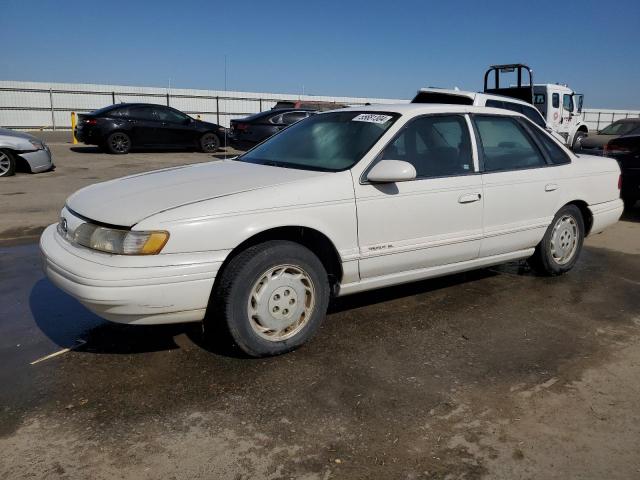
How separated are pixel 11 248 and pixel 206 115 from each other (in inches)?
1055

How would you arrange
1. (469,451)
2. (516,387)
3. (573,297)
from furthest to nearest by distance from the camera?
(573,297)
(516,387)
(469,451)

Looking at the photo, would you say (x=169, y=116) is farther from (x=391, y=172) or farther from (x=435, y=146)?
(x=391, y=172)

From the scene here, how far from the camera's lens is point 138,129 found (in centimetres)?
1562

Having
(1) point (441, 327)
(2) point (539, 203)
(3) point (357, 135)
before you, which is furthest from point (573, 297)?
(3) point (357, 135)

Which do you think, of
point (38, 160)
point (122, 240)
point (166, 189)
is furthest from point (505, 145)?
point (38, 160)

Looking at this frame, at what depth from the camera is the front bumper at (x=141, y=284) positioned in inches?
113

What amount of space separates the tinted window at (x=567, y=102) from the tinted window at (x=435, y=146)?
13.6 m

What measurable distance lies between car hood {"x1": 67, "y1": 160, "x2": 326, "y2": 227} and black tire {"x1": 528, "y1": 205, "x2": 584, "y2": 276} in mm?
2407

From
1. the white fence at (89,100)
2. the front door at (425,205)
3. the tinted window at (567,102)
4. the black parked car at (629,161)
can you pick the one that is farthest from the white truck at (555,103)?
the white fence at (89,100)

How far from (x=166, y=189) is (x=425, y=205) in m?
1.73

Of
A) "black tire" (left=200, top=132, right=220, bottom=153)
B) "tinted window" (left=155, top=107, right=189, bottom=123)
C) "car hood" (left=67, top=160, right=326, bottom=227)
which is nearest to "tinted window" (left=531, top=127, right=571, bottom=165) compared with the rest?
"car hood" (left=67, top=160, right=326, bottom=227)

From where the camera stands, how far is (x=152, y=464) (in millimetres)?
2354

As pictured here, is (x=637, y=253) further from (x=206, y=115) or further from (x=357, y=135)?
(x=206, y=115)

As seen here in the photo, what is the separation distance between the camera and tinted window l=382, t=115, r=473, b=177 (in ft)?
12.7
